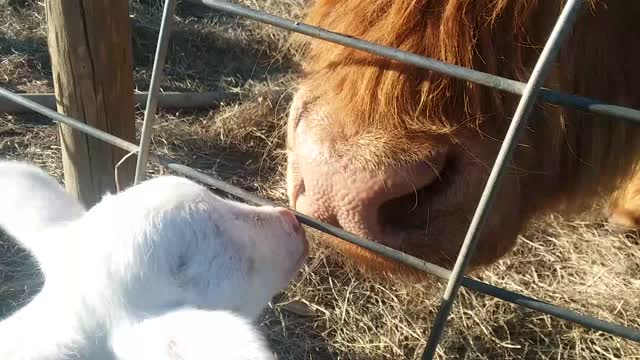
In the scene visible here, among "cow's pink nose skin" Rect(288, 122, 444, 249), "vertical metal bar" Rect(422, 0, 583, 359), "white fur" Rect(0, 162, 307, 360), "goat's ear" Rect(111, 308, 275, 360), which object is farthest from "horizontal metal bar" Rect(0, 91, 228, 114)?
"vertical metal bar" Rect(422, 0, 583, 359)

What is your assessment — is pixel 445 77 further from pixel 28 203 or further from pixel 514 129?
pixel 28 203

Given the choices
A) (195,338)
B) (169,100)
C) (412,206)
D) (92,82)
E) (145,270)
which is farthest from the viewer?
(169,100)

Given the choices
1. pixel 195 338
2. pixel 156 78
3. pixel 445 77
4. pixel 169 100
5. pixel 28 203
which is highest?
pixel 445 77

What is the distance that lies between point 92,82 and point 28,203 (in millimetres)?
519

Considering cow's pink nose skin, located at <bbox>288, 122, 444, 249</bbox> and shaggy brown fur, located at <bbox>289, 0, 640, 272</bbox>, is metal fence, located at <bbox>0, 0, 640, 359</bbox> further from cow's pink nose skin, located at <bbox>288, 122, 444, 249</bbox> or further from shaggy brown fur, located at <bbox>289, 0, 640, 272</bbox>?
shaggy brown fur, located at <bbox>289, 0, 640, 272</bbox>

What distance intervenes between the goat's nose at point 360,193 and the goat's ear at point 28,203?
577 mm

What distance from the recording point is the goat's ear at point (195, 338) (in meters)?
1.02

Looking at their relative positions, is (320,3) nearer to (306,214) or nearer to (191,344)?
(306,214)

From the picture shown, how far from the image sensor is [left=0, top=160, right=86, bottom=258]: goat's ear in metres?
1.61

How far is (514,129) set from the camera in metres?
1.13

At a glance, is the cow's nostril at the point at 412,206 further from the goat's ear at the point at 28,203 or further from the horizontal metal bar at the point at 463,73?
the goat's ear at the point at 28,203

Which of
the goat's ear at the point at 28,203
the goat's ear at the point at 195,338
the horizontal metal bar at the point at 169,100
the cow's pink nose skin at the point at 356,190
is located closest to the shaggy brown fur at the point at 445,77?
the cow's pink nose skin at the point at 356,190

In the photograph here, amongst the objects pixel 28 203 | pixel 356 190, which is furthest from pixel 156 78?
pixel 356 190

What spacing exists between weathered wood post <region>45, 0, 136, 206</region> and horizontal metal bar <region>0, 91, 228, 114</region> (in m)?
1.14
